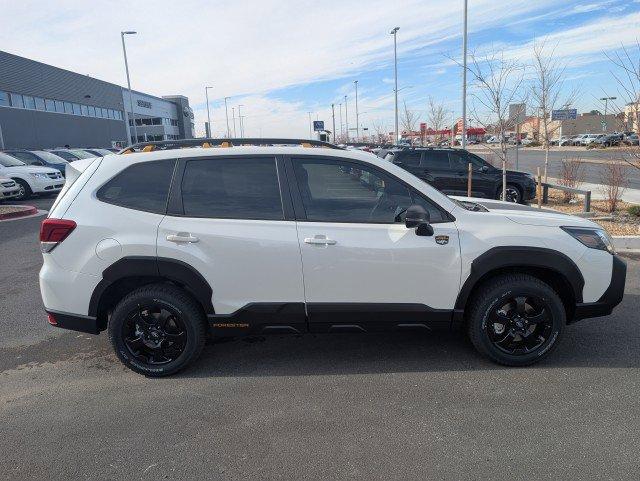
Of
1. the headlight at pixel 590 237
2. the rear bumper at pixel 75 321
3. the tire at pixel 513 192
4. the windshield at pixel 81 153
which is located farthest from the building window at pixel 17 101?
the headlight at pixel 590 237

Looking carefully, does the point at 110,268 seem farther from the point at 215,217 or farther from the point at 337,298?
the point at 337,298

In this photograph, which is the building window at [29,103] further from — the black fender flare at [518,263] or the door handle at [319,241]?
the black fender flare at [518,263]

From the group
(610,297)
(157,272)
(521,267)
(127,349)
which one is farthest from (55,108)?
(610,297)

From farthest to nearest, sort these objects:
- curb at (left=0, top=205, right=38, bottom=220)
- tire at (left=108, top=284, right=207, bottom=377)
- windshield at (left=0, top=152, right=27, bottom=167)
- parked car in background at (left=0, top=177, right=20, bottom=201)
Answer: windshield at (left=0, top=152, right=27, bottom=167) < parked car in background at (left=0, top=177, right=20, bottom=201) < curb at (left=0, top=205, right=38, bottom=220) < tire at (left=108, top=284, right=207, bottom=377)

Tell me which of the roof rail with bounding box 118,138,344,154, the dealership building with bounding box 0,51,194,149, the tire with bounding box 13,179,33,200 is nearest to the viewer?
the roof rail with bounding box 118,138,344,154

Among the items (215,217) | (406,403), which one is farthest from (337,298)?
(215,217)

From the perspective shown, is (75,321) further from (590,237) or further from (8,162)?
(8,162)

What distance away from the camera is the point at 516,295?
3469mm

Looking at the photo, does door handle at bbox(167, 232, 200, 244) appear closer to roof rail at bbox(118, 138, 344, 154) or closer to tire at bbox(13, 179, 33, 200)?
roof rail at bbox(118, 138, 344, 154)

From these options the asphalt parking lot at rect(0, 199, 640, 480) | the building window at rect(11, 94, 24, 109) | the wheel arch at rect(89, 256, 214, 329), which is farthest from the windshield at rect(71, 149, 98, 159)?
the wheel arch at rect(89, 256, 214, 329)

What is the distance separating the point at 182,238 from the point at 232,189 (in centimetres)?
53

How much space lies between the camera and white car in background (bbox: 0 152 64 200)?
49.3ft

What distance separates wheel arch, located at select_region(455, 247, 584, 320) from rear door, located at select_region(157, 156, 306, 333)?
129 centimetres

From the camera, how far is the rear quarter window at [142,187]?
3.45 metres
